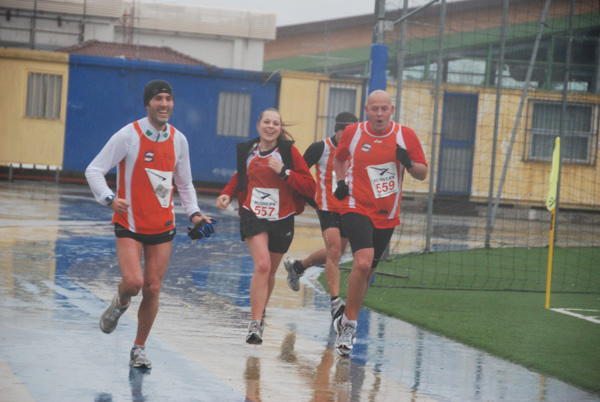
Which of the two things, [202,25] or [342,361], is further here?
[202,25]

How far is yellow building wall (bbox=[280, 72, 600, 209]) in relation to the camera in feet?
80.4

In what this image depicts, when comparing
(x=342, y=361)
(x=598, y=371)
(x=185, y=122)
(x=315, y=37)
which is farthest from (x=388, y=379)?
(x=315, y=37)

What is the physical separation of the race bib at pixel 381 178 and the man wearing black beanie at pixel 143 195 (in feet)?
5.98

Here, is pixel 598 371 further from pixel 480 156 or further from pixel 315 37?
pixel 315 37

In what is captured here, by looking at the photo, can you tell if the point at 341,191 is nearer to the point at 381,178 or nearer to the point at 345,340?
the point at 381,178

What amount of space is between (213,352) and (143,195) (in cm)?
137

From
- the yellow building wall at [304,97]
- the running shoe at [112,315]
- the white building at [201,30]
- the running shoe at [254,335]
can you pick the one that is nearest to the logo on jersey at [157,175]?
the running shoe at [112,315]

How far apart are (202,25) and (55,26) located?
5773mm

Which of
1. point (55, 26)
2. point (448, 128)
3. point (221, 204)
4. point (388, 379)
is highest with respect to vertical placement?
point (55, 26)

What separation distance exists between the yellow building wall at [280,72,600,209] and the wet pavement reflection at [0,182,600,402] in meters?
14.1

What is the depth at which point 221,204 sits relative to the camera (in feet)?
24.3

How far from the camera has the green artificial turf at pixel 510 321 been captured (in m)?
7.31

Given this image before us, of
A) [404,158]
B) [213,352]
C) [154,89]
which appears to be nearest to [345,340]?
[213,352]

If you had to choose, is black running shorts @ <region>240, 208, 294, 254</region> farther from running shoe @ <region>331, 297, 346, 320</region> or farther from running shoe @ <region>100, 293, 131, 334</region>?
running shoe @ <region>100, 293, 131, 334</region>
